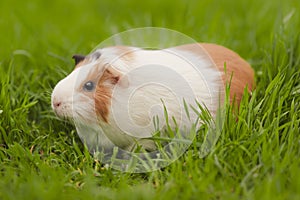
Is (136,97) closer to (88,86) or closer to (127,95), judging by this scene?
(127,95)

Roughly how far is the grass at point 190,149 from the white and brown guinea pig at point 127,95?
6.8 inches

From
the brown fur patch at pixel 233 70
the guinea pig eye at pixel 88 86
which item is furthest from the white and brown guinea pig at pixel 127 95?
the brown fur patch at pixel 233 70

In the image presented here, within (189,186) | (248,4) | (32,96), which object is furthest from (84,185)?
(248,4)

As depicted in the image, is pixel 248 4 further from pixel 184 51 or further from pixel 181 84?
pixel 181 84

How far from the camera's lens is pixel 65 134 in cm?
295

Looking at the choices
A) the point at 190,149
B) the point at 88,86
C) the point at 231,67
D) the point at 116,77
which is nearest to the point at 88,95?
the point at 88,86

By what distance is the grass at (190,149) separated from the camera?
2.23 metres

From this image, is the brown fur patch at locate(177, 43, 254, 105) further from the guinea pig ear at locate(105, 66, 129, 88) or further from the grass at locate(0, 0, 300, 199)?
the guinea pig ear at locate(105, 66, 129, 88)

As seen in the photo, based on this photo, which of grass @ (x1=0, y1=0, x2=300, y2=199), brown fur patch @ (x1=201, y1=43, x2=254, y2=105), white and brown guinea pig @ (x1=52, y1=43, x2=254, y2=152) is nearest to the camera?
grass @ (x1=0, y1=0, x2=300, y2=199)

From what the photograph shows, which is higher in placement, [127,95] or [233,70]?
[233,70]

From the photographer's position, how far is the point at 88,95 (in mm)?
2555

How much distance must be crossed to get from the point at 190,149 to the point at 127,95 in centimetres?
43

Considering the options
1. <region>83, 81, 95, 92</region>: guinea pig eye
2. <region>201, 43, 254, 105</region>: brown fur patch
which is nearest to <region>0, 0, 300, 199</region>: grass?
<region>201, 43, 254, 105</region>: brown fur patch

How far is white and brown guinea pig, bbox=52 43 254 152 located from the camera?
2.55 meters
